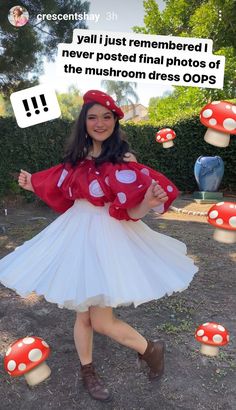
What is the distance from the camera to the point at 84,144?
8.11ft

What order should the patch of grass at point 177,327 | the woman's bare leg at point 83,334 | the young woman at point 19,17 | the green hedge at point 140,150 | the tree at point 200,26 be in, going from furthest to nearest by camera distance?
the tree at point 200,26
the young woman at point 19,17
the green hedge at point 140,150
the patch of grass at point 177,327
the woman's bare leg at point 83,334

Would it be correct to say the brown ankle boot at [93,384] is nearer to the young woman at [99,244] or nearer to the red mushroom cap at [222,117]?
the young woman at [99,244]

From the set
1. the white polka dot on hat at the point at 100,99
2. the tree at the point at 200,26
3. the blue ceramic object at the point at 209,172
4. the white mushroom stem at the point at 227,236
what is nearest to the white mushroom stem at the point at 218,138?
the white mushroom stem at the point at 227,236

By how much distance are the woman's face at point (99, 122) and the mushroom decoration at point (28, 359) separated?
3.93ft

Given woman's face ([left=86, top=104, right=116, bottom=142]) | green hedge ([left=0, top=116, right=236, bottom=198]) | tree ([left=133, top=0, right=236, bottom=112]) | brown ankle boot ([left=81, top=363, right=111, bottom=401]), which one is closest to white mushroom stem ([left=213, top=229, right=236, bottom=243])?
woman's face ([left=86, top=104, right=116, bottom=142])

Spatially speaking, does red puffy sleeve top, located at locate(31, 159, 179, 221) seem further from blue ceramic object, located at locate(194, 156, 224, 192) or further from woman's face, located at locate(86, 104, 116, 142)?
blue ceramic object, located at locate(194, 156, 224, 192)

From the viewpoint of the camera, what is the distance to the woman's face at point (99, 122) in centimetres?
241

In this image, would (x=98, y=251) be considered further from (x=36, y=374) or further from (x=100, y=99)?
(x=100, y=99)

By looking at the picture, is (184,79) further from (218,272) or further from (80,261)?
(80,261)

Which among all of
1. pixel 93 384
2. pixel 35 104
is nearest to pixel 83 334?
pixel 93 384

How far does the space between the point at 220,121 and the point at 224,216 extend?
0.48m

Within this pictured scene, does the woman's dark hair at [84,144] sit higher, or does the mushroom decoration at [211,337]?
the woman's dark hair at [84,144]

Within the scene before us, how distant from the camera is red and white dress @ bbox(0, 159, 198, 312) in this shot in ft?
6.91

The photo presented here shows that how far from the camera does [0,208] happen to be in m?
9.09
